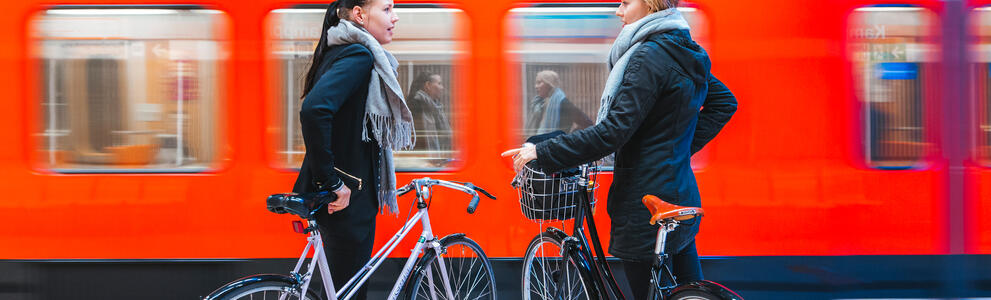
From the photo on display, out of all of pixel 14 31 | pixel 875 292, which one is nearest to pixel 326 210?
pixel 14 31

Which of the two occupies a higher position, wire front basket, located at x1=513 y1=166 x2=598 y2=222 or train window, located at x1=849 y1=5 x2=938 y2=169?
train window, located at x1=849 y1=5 x2=938 y2=169

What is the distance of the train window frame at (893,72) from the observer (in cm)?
391

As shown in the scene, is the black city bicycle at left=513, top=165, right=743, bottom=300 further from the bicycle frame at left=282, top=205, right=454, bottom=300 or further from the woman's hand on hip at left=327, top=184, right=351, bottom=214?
the woman's hand on hip at left=327, top=184, right=351, bottom=214

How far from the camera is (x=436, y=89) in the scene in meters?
3.95

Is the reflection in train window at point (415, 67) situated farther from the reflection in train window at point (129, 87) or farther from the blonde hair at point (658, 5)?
the blonde hair at point (658, 5)

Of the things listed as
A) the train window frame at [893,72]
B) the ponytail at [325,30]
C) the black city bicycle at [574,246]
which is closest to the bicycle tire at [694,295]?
the black city bicycle at [574,246]

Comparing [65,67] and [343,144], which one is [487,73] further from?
[65,67]

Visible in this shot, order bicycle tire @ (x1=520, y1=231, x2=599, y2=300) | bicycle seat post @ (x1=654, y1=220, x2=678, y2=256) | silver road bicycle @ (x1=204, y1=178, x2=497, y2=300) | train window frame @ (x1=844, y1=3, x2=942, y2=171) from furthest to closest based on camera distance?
train window frame @ (x1=844, y1=3, x2=942, y2=171) → bicycle tire @ (x1=520, y1=231, x2=599, y2=300) → silver road bicycle @ (x1=204, y1=178, x2=497, y2=300) → bicycle seat post @ (x1=654, y1=220, x2=678, y2=256)

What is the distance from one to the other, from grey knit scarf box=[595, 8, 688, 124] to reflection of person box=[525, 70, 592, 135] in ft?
4.19

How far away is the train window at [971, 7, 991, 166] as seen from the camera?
3949 mm

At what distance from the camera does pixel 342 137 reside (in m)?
2.81

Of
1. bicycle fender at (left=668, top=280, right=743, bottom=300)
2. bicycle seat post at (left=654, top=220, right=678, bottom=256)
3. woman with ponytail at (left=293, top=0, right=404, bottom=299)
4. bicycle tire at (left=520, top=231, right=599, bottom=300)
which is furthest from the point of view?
bicycle tire at (left=520, top=231, right=599, bottom=300)

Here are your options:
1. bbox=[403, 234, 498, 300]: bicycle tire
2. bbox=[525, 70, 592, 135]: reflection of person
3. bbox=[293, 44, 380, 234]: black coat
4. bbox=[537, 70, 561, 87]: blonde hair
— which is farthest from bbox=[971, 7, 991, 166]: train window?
bbox=[293, 44, 380, 234]: black coat

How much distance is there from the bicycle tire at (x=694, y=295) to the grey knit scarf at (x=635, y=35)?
58 centimetres
